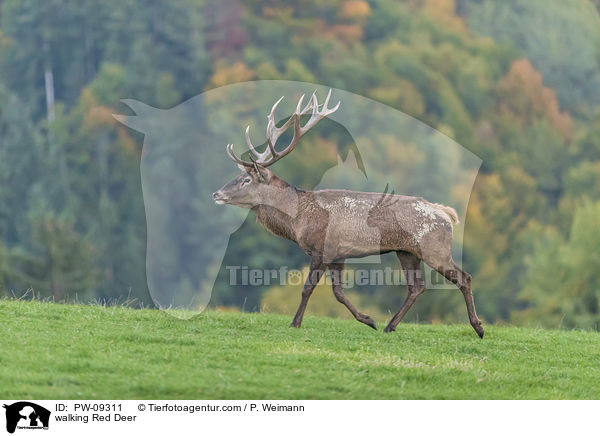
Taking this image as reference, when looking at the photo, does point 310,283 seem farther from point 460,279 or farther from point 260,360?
point 260,360

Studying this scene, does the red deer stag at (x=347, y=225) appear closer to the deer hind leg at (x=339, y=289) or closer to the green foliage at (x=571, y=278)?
the deer hind leg at (x=339, y=289)

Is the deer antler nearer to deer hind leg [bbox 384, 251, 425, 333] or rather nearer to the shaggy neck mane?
the shaggy neck mane

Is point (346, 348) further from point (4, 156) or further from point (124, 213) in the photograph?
point (4, 156)

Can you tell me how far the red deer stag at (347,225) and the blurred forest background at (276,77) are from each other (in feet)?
123

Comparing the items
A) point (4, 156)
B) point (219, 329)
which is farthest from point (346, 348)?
point (4, 156)

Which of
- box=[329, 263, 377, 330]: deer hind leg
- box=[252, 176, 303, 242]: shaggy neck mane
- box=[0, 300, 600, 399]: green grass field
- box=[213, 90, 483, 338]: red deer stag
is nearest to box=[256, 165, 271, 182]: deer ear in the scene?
box=[213, 90, 483, 338]: red deer stag

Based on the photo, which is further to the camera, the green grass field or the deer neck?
the deer neck

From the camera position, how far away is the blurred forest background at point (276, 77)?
207 ft
